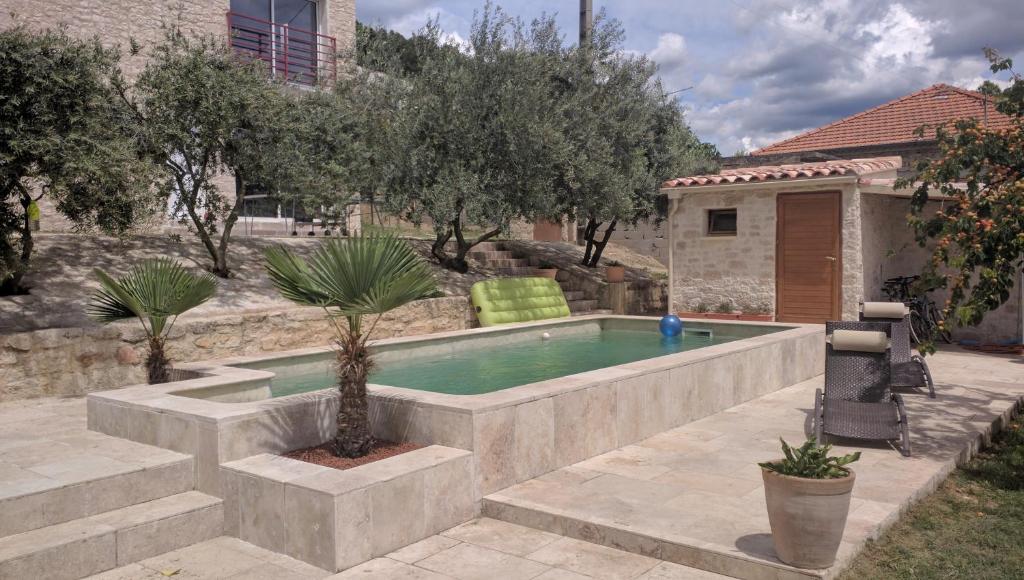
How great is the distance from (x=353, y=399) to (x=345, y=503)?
37.7 inches

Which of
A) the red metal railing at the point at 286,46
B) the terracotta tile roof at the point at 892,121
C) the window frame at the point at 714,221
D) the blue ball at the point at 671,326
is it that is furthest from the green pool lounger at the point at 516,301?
the terracotta tile roof at the point at 892,121

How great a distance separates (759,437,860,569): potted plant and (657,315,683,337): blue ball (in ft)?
26.0

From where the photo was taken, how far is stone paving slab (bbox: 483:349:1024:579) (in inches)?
171

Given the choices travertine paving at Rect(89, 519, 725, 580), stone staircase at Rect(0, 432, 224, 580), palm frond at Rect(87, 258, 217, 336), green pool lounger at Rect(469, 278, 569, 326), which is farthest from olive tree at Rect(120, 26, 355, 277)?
travertine paving at Rect(89, 519, 725, 580)

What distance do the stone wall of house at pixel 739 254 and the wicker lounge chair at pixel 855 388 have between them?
5.79 m

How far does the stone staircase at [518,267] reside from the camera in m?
17.1

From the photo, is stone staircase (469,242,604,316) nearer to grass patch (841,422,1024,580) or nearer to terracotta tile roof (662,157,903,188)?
terracotta tile roof (662,157,903,188)

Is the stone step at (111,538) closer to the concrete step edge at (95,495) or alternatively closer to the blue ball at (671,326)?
the concrete step edge at (95,495)

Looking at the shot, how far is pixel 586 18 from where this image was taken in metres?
18.0

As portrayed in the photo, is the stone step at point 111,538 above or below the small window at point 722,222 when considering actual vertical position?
below

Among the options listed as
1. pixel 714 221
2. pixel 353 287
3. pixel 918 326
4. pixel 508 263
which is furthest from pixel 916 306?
pixel 353 287

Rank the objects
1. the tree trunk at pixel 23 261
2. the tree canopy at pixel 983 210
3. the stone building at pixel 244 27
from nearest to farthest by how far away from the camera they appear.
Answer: the tree canopy at pixel 983 210, the tree trunk at pixel 23 261, the stone building at pixel 244 27

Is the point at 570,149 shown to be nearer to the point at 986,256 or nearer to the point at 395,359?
the point at 395,359

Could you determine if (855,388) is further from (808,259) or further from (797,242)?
(797,242)
